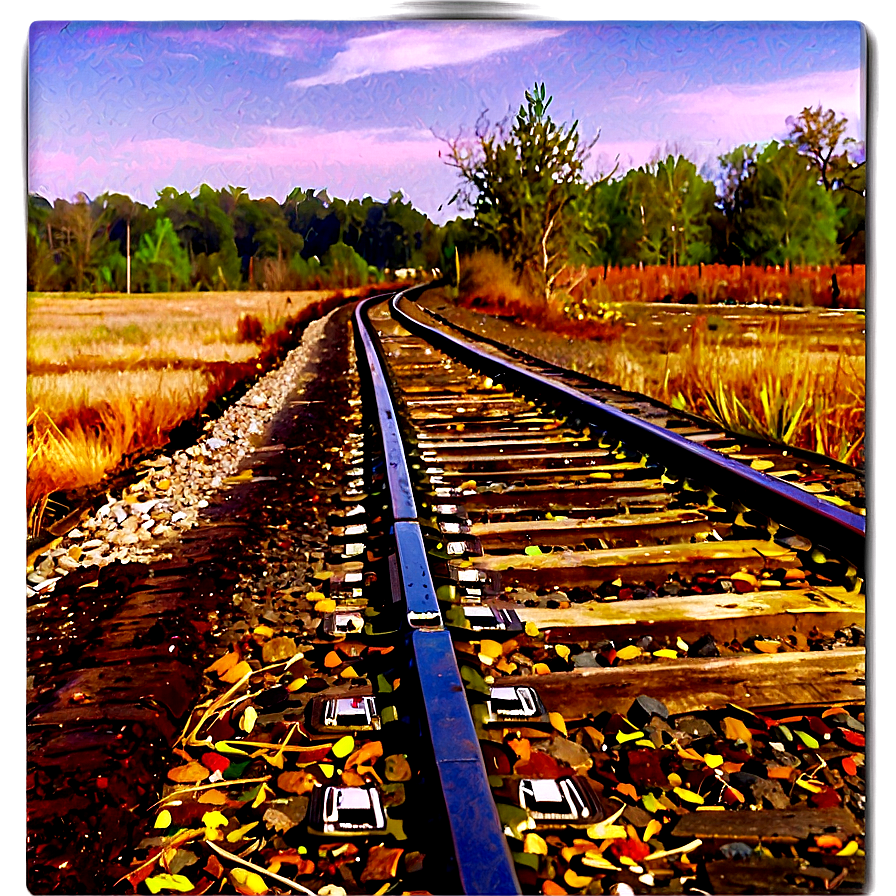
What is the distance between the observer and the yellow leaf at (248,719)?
1963 millimetres

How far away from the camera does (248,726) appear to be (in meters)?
1.97

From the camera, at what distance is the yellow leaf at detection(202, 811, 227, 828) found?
163 cm

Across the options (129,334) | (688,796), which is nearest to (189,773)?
(688,796)

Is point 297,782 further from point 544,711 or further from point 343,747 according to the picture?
point 544,711

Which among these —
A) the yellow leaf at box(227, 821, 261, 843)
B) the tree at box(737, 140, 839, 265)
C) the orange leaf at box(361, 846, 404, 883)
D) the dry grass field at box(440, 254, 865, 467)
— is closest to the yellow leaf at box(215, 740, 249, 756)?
the yellow leaf at box(227, 821, 261, 843)

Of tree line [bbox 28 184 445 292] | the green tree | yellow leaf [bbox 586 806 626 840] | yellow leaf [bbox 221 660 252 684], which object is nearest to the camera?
yellow leaf [bbox 586 806 626 840]

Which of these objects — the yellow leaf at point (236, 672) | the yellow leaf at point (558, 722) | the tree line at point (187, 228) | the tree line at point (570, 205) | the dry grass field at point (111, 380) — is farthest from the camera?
the tree line at point (570, 205)

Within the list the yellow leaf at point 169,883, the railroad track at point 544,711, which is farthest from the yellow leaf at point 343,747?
the yellow leaf at point 169,883

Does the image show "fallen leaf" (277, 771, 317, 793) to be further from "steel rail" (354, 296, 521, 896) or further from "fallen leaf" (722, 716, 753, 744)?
"fallen leaf" (722, 716, 753, 744)

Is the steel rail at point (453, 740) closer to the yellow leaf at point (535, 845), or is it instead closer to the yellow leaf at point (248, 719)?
the yellow leaf at point (535, 845)

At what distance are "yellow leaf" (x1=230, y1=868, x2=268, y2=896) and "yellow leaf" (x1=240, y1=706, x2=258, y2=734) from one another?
18.9 inches
